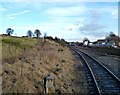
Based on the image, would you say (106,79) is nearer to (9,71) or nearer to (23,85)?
(9,71)

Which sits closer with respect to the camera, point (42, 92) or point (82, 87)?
point (42, 92)

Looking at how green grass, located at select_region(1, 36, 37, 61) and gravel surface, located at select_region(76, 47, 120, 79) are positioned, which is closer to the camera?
green grass, located at select_region(1, 36, 37, 61)

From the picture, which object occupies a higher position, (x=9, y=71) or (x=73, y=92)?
(x=9, y=71)

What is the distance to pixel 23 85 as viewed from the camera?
1260 cm

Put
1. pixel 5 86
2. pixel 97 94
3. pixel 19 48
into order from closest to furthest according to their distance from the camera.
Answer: pixel 5 86
pixel 97 94
pixel 19 48

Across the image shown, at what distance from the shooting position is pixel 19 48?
103 ft

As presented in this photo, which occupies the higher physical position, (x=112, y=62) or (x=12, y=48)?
(x=12, y=48)

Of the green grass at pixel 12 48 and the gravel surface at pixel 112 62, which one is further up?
the green grass at pixel 12 48

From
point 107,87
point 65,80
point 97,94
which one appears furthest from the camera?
point 65,80

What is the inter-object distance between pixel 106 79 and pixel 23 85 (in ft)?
25.9

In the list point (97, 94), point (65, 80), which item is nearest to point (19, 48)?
point (65, 80)

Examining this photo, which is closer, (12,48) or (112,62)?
(12,48)

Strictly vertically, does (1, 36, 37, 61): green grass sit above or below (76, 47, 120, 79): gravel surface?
above

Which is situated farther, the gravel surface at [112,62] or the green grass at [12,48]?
the gravel surface at [112,62]
